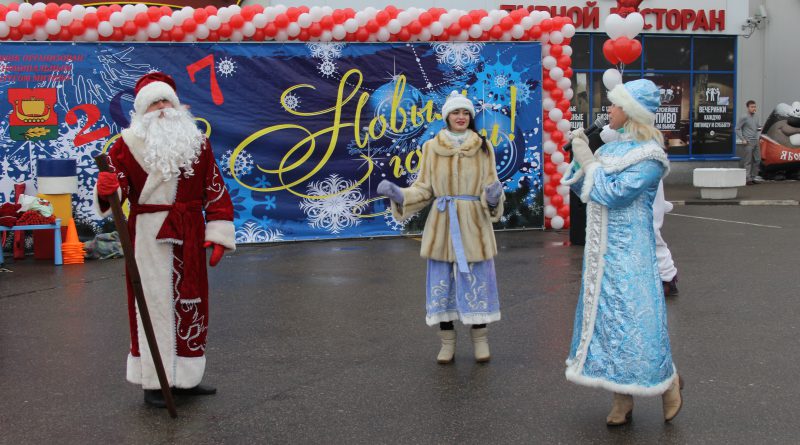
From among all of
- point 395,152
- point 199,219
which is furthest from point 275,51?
point 199,219

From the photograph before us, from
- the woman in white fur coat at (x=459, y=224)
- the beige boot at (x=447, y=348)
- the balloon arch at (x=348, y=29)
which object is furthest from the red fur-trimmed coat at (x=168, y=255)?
the balloon arch at (x=348, y=29)

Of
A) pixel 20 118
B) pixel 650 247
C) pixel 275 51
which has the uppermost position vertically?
pixel 275 51

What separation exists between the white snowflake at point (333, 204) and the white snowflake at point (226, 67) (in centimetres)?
184

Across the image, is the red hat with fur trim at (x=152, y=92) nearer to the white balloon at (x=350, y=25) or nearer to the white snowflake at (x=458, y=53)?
the white balloon at (x=350, y=25)

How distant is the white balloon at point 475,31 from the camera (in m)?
12.7

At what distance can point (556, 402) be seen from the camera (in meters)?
5.20

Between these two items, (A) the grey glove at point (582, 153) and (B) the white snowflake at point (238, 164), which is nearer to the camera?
(A) the grey glove at point (582, 153)

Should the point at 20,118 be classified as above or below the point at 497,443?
above

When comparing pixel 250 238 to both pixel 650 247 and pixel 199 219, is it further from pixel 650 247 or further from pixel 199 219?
pixel 650 247

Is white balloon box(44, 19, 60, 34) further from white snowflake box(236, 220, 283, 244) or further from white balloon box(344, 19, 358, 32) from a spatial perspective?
white balloon box(344, 19, 358, 32)

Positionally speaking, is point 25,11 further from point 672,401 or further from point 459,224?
point 672,401

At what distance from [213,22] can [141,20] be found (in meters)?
0.91

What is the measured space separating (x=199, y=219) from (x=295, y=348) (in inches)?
63.1

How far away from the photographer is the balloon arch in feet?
38.2
